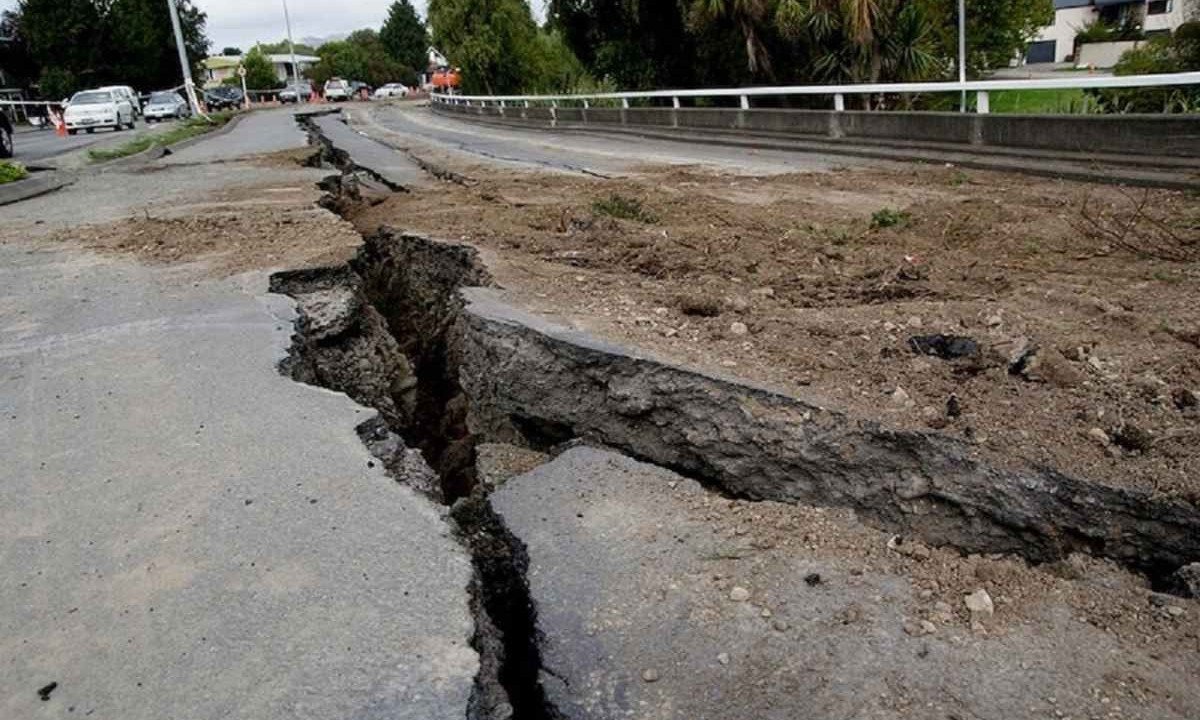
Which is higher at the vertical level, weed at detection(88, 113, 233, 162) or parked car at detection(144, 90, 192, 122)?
parked car at detection(144, 90, 192, 122)

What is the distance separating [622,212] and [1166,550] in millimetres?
5524

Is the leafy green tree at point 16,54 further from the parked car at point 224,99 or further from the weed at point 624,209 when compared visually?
the weed at point 624,209

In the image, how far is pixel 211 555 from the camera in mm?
2779

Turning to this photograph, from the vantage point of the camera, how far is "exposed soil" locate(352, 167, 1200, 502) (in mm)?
3203

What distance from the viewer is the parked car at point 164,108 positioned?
128ft

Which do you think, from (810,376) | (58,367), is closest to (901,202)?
(810,376)

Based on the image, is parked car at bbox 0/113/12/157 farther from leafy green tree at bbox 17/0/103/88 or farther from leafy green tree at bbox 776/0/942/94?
leafy green tree at bbox 17/0/103/88

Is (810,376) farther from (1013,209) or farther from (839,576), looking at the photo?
(1013,209)

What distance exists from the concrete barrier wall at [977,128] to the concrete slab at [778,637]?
7.61 metres

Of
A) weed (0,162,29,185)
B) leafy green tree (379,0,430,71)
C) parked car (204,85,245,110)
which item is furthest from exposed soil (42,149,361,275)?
leafy green tree (379,0,430,71)

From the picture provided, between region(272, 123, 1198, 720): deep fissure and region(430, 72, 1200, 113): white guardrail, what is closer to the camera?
region(272, 123, 1198, 720): deep fissure

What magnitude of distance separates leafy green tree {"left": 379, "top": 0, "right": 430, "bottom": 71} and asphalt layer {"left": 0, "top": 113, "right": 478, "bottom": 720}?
346 feet

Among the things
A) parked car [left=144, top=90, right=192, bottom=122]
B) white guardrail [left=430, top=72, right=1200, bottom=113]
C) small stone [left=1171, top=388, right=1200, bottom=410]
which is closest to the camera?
small stone [left=1171, top=388, right=1200, bottom=410]

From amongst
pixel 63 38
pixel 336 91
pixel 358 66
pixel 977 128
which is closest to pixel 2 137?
pixel 977 128
